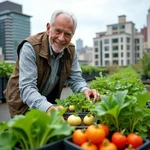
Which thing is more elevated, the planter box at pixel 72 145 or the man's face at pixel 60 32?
the man's face at pixel 60 32

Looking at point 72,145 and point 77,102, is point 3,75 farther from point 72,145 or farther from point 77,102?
point 72,145

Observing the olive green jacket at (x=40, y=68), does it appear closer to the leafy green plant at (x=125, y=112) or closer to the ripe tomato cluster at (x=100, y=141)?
the leafy green plant at (x=125, y=112)

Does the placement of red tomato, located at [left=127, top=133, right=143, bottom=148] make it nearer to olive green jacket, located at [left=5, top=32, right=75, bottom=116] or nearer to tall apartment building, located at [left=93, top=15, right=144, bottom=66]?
olive green jacket, located at [left=5, top=32, right=75, bottom=116]

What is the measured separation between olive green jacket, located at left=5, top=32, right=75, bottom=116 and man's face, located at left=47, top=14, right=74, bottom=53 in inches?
4.4

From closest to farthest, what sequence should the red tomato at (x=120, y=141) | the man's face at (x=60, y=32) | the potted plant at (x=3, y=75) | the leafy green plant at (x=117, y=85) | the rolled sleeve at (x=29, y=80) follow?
the red tomato at (x=120, y=141) → the rolled sleeve at (x=29, y=80) → the man's face at (x=60, y=32) → the leafy green plant at (x=117, y=85) → the potted plant at (x=3, y=75)

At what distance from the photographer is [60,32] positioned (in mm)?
1964

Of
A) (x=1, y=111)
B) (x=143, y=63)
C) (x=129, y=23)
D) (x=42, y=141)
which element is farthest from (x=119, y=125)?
(x=129, y=23)

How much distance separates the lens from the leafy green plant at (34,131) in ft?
3.42

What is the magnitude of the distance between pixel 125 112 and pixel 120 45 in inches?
2417

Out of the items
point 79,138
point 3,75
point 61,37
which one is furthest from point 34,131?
point 3,75

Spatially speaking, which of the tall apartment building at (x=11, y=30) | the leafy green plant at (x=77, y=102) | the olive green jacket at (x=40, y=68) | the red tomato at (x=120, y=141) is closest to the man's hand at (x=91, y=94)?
the leafy green plant at (x=77, y=102)

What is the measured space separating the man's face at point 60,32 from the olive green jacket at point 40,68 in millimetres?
113

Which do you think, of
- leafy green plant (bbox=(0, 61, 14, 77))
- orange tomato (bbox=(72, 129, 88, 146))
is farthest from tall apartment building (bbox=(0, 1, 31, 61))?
orange tomato (bbox=(72, 129, 88, 146))

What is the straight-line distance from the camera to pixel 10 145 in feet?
3.50
